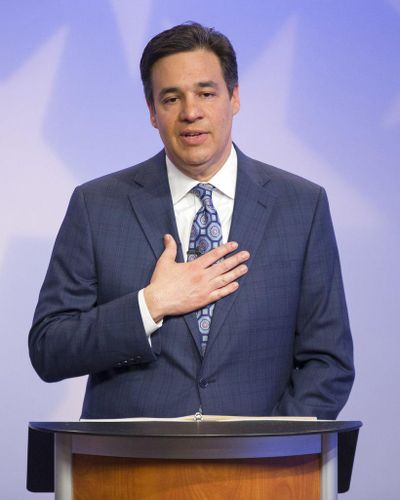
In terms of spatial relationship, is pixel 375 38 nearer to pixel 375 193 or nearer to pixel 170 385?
pixel 375 193

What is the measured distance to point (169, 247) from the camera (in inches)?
99.3

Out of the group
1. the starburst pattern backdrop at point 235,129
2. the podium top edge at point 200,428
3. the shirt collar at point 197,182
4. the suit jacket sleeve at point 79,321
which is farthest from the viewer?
the starburst pattern backdrop at point 235,129

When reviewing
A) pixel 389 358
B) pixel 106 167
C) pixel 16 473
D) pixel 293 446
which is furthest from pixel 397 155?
pixel 293 446

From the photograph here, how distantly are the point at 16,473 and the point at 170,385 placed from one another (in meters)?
1.72

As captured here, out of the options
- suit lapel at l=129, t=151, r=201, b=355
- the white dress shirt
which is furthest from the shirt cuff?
the white dress shirt

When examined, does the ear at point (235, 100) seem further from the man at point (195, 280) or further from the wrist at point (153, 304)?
the wrist at point (153, 304)

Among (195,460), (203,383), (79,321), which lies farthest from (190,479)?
(79,321)

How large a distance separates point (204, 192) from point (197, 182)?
0.04m

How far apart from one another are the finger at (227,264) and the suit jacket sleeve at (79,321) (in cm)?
19

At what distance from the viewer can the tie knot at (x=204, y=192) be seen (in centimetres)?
262

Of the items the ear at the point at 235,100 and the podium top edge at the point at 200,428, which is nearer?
the podium top edge at the point at 200,428

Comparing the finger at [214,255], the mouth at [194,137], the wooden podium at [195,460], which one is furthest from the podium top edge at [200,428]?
the mouth at [194,137]

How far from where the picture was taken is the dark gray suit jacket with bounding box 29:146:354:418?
247 centimetres

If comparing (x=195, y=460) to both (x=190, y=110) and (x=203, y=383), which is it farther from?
(x=190, y=110)
